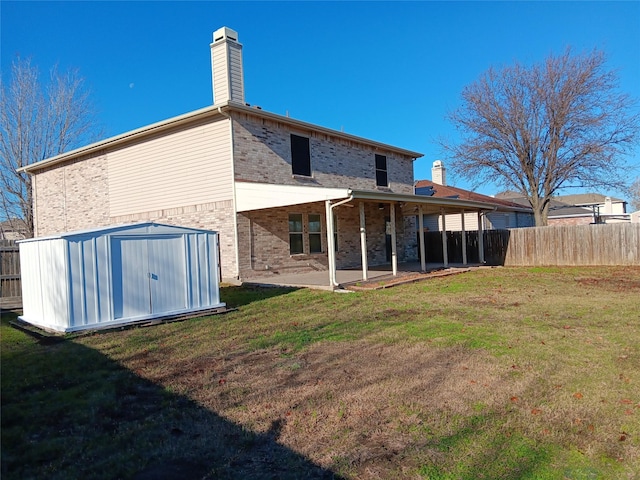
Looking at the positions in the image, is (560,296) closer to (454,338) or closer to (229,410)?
(454,338)

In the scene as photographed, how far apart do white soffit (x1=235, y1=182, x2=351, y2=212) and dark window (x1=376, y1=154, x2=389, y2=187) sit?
8.47 m

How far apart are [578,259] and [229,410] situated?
18757mm

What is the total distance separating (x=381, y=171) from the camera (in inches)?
820

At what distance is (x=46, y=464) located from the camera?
10.3 ft

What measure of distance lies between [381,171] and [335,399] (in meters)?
17.5

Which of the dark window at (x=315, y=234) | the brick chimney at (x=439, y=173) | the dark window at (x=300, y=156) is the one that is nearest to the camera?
the dark window at (x=300, y=156)

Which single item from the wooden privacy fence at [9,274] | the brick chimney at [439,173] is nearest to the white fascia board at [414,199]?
the wooden privacy fence at [9,274]

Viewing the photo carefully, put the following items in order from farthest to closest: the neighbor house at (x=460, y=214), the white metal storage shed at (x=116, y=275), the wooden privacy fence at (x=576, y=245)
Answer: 1. the neighbor house at (x=460, y=214)
2. the wooden privacy fence at (x=576, y=245)
3. the white metal storage shed at (x=116, y=275)

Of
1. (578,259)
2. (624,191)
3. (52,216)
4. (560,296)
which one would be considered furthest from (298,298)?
(624,191)

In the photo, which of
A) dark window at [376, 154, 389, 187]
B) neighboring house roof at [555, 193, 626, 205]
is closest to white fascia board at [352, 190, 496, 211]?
dark window at [376, 154, 389, 187]

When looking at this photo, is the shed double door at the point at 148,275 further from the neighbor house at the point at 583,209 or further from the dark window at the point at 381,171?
the neighbor house at the point at 583,209

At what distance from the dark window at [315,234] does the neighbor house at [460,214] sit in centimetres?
1136

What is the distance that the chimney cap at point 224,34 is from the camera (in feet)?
49.1

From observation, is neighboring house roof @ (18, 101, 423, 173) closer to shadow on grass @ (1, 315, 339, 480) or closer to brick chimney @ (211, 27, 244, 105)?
brick chimney @ (211, 27, 244, 105)
